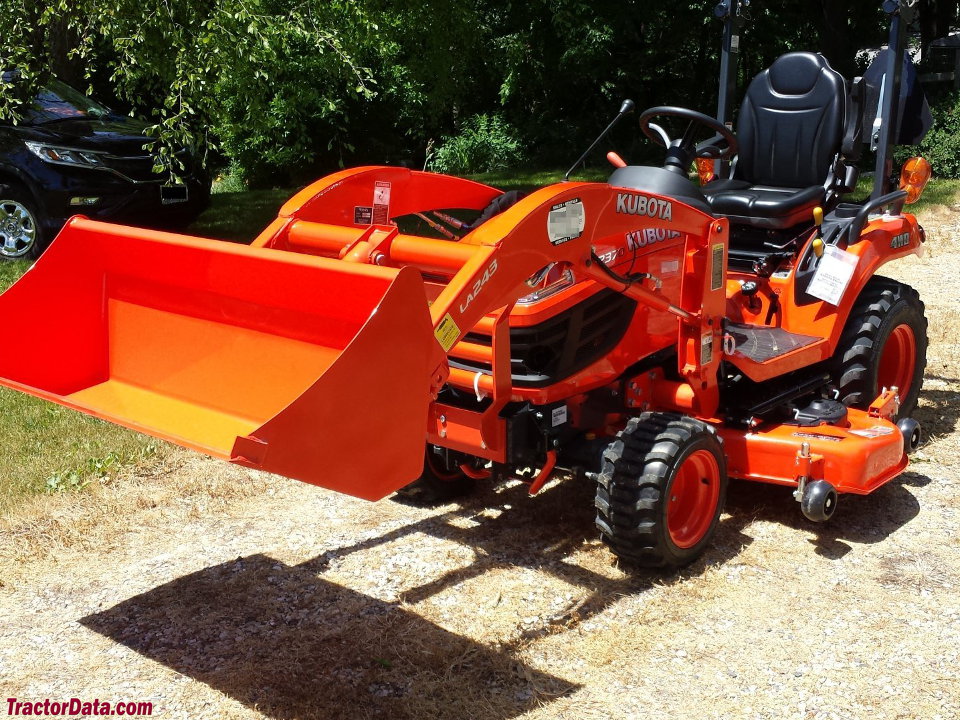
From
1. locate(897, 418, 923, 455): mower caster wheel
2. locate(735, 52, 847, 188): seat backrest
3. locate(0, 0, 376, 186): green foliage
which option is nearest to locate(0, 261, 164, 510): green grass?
locate(0, 0, 376, 186): green foliage

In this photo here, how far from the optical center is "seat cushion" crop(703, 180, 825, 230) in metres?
5.12

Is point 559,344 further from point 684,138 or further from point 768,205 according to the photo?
point 768,205

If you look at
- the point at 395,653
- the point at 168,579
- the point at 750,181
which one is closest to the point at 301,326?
the point at 395,653

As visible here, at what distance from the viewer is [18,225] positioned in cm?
909

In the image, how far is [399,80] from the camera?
17312 mm

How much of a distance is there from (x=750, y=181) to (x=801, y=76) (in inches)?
23.0

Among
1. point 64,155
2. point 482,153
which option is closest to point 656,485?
point 64,155

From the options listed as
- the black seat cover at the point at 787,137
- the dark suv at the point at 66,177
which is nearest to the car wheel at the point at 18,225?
the dark suv at the point at 66,177

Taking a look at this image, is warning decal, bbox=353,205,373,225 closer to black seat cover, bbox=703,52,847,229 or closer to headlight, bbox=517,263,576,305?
headlight, bbox=517,263,576,305

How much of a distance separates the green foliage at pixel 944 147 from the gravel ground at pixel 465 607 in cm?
1036

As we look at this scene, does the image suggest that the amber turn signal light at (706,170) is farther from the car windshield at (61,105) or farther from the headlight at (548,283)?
the car windshield at (61,105)

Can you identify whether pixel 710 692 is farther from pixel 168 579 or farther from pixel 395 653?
pixel 168 579

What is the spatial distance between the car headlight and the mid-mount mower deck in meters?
4.88

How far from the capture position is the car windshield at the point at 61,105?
30.5 ft
